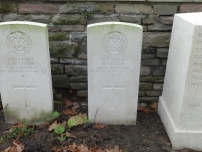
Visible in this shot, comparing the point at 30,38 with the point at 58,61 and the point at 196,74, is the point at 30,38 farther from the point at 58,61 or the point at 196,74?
the point at 196,74

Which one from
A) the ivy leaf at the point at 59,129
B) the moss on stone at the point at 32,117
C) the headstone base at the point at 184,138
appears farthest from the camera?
the moss on stone at the point at 32,117

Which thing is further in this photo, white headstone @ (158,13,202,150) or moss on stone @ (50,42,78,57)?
moss on stone @ (50,42,78,57)

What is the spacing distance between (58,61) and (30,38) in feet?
2.83

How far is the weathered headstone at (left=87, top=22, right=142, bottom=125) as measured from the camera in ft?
9.86

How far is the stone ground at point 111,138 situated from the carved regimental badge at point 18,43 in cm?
110

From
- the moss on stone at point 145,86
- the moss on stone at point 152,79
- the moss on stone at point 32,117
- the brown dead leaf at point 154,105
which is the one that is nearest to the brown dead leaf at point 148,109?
the brown dead leaf at point 154,105

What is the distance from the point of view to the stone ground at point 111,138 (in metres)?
3.00

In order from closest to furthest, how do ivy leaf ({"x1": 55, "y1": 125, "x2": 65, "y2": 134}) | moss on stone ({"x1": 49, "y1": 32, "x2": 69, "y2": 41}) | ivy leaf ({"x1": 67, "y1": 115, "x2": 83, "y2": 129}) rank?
ivy leaf ({"x1": 55, "y1": 125, "x2": 65, "y2": 134})
ivy leaf ({"x1": 67, "y1": 115, "x2": 83, "y2": 129})
moss on stone ({"x1": 49, "y1": 32, "x2": 69, "y2": 41})

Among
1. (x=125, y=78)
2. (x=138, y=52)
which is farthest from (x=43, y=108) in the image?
(x=138, y=52)

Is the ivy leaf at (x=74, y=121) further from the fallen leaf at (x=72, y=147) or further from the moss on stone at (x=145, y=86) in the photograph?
the moss on stone at (x=145, y=86)

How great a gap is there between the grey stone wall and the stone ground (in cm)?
92

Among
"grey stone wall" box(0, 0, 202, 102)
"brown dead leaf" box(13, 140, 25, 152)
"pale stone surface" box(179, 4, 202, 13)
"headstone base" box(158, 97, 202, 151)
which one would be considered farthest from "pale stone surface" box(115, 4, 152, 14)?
"brown dead leaf" box(13, 140, 25, 152)

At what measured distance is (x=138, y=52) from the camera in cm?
309

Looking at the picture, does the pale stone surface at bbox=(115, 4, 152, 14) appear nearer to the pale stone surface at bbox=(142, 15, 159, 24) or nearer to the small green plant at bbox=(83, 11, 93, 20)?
the pale stone surface at bbox=(142, 15, 159, 24)
